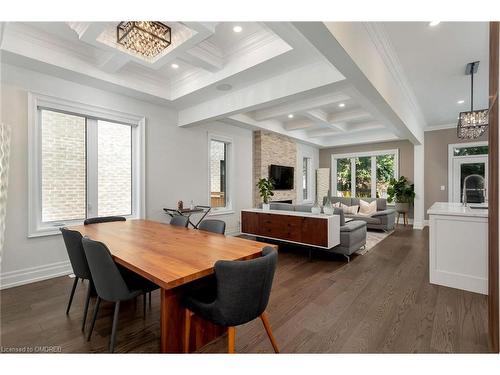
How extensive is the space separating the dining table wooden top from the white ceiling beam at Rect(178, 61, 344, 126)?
215 centimetres

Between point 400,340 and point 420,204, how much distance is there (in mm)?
5826

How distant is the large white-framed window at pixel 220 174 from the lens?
213 inches

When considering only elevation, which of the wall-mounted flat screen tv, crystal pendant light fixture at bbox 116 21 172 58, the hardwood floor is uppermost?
crystal pendant light fixture at bbox 116 21 172 58

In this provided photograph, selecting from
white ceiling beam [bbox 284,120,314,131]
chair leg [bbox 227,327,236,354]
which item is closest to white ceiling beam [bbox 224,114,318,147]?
white ceiling beam [bbox 284,120,314,131]

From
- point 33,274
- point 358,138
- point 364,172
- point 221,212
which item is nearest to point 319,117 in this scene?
point 358,138

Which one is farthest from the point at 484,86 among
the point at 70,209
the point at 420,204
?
the point at 70,209

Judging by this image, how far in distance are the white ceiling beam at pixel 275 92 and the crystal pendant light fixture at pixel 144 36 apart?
1.43 m

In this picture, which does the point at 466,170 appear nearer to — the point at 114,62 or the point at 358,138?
the point at 358,138

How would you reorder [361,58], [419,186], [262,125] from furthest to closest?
[419,186]
[262,125]
[361,58]

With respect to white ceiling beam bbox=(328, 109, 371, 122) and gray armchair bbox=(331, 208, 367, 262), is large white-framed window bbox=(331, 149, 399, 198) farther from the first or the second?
gray armchair bbox=(331, 208, 367, 262)

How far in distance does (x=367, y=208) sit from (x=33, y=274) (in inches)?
281

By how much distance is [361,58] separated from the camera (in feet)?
7.70

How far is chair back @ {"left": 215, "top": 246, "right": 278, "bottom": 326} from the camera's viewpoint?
1309 millimetres

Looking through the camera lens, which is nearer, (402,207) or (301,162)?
(402,207)
